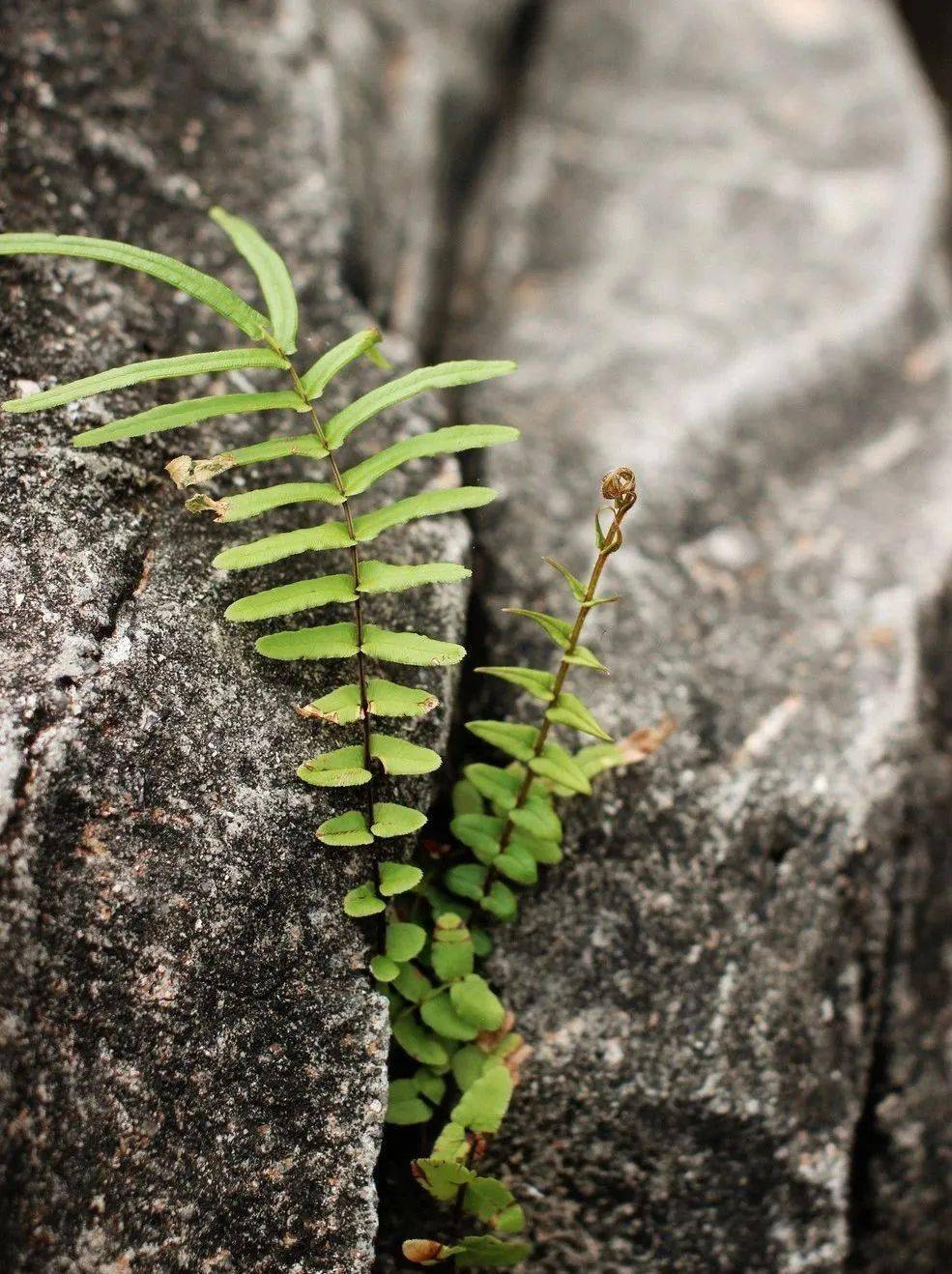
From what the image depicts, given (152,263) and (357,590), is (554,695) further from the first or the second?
(152,263)

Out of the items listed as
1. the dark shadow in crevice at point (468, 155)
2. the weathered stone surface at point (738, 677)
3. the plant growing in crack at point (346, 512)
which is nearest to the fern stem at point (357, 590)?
the plant growing in crack at point (346, 512)

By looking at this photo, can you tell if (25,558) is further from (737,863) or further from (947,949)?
(947,949)

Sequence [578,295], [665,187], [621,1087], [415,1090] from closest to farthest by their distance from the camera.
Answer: [415,1090] → [621,1087] → [578,295] → [665,187]

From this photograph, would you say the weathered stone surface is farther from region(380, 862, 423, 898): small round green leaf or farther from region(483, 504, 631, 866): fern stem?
region(380, 862, 423, 898): small round green leaf

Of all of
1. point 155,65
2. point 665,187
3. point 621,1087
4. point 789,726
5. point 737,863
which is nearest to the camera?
point 621,1087

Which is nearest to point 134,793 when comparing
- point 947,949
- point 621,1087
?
point 621,1087

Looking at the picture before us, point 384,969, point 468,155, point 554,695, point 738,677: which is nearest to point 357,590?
point 554,695
